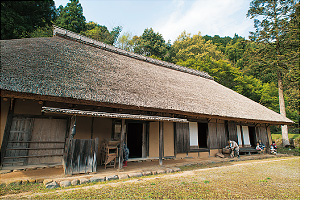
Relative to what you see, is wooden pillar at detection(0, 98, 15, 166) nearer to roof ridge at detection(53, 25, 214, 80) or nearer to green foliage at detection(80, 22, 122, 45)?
roof ridge at detection(53, 25, 214, 80)

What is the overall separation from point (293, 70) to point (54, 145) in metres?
18.9

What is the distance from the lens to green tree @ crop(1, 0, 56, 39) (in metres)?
13.4

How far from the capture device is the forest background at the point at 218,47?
14812mm

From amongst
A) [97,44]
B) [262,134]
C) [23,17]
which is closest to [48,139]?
[97,44]

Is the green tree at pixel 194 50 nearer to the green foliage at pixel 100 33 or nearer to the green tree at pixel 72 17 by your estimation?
the green foliage at pixel 100 33

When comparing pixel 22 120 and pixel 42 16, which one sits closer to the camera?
pixel 22 120

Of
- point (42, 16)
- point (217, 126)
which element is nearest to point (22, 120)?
point (217, 126)

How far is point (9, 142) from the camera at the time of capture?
197 inches

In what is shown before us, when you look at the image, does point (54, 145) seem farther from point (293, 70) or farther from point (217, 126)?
point (293, 70)

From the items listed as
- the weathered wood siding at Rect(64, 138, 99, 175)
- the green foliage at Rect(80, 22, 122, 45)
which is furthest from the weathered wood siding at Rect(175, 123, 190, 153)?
the green foliage at Rect(80, 22, 122, 45)

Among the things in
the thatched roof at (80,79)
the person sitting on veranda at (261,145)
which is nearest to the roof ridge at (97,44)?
the thatched roof at (80,79)

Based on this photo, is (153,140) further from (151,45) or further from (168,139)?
(151,45)

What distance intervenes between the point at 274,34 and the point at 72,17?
83.1ft
